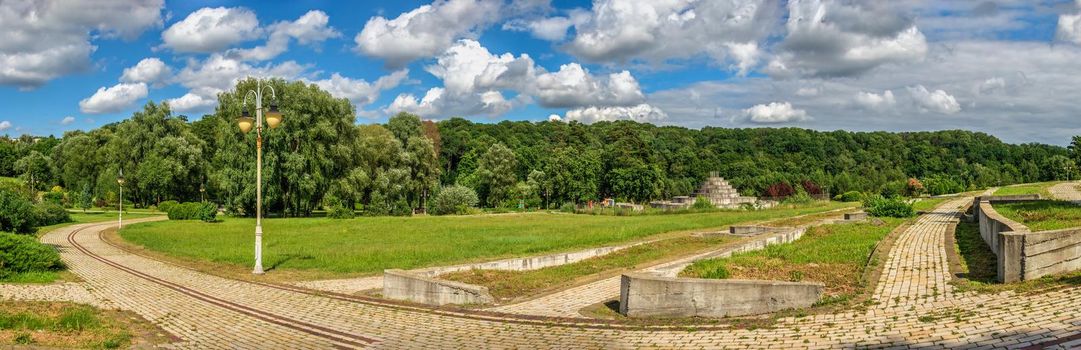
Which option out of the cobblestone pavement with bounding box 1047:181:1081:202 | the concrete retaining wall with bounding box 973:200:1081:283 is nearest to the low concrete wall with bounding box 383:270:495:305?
the concrete retaining wall with bounding box 973:200:1081:283

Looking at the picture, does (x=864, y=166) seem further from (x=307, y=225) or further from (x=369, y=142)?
(x=307, y=225)

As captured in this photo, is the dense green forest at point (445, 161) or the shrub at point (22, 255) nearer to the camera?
the shrub at point (22, 255)

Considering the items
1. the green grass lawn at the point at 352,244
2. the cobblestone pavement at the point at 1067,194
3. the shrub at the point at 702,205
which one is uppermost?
the cobblestone pavement at the point at 1067,194

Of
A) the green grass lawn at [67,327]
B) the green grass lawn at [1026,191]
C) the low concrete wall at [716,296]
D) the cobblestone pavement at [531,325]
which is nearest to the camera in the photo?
the cobblestone pavement at [531,325]

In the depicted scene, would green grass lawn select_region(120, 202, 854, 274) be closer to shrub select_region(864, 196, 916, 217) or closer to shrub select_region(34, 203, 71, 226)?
shrub select_region(34, 203, 71, 226)

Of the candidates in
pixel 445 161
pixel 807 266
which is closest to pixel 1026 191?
pixel 807 266

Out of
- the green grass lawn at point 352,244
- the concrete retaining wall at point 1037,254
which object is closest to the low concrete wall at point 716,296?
the concrete retaining wall at point 1037,254

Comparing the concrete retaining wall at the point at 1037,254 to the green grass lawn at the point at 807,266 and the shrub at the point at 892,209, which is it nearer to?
the green grass lawn at the point at 807,266

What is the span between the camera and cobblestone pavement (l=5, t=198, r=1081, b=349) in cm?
745

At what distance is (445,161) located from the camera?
330ft

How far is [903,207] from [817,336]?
88.9 feet

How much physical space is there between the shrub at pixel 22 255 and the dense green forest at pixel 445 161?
27646mm

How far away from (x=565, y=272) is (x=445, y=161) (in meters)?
86.5

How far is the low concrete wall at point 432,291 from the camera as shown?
11812mm
